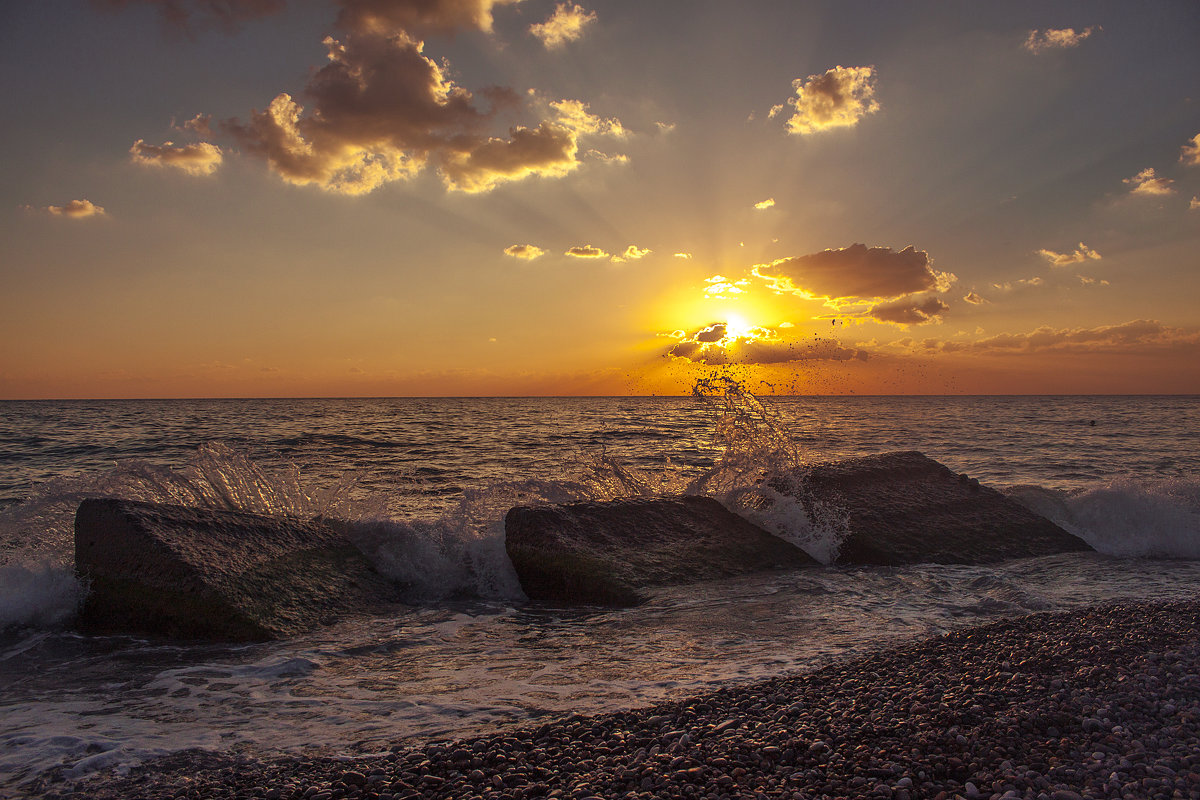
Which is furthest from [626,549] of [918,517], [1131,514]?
[1131,514]

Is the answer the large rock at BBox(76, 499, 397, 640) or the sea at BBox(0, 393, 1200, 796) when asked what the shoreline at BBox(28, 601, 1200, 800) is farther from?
the large rock at BBox(76, 499, 397, 640)

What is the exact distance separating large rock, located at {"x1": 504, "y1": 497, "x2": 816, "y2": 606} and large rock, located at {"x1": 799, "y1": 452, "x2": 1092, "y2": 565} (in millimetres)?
957

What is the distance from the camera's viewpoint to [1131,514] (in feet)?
31.4

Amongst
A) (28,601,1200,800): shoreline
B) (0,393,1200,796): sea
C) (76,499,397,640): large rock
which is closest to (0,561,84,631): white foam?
(0,393,1200,796): sea

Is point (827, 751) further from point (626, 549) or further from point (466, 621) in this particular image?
point (626, 549)

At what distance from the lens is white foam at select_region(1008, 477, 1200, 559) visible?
884 cm

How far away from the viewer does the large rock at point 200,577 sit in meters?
5.45

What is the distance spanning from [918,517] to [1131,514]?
144 inches

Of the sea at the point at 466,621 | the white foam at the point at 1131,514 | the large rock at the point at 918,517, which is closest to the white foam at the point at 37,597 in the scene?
the sea at the point at 466,621

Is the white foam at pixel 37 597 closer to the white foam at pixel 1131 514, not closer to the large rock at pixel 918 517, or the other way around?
the large rock at pixel 918 517

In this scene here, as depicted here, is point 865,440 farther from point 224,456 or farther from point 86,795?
point 86,795

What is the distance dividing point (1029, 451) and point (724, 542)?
20.3m

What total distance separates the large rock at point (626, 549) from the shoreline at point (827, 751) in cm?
284

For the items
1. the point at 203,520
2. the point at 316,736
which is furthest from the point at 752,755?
the point at 203,520
